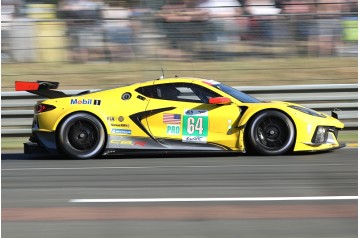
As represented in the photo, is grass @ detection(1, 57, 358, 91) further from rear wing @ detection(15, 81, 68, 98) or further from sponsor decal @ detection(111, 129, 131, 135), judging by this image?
sponsor decal @ detection(111, 129, 131, 135)


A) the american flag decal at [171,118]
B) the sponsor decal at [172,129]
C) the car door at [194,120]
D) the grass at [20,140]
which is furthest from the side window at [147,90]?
the grass at [20,140]

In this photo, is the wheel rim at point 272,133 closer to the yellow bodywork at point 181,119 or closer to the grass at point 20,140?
the yellow bodywork at point 181,119

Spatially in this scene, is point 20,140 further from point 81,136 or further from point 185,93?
point 185,93

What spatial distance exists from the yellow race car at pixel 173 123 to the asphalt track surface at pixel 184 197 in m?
0.22

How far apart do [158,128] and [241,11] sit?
485 centimetres

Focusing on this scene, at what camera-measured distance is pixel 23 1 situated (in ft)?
49.2

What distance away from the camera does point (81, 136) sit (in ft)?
36.0

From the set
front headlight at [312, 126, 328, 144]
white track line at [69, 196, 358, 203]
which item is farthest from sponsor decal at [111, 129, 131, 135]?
white track line at [69, 196, 358, 203]

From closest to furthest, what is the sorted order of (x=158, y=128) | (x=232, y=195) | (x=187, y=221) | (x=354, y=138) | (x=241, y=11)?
(x=187, y=221) < (x=232, y=195) < (x=158, y=128) < (x=354, y=138) < (x=241, y=11)

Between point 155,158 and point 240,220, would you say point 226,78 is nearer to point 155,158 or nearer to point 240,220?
point 155,158

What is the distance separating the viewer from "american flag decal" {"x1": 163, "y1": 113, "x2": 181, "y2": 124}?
35.4 feet

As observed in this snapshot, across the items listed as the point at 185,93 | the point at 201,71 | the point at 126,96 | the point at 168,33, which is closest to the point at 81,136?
the point at 126,96

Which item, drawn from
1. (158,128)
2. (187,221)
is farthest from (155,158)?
(187,221)

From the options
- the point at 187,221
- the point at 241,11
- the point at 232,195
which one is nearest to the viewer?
the point at 187,221
